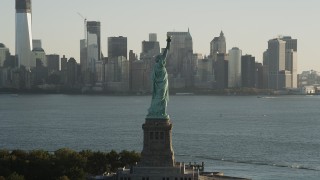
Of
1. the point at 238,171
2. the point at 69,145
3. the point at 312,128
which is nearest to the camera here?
the point at 238,171

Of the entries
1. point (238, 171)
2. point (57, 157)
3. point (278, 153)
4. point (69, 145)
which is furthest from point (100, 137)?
point (57, 157)

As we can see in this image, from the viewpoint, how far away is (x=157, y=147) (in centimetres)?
4847

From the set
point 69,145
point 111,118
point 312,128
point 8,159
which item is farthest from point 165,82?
point 111,118

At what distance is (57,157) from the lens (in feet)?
190

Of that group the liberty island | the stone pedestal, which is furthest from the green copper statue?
the stone pedestal

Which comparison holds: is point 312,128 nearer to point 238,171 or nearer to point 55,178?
point 238,171

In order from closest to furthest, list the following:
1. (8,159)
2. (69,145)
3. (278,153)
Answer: (8,159) → (278,153) → (69,145)

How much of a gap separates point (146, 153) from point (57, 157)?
35.6 ft

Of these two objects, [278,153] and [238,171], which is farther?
[278,153]

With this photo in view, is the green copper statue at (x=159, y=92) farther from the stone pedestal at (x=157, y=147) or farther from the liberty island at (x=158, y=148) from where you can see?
the stone pedestal at (x=157, y=147)

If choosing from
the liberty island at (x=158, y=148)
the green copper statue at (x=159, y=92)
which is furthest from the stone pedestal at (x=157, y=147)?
the green copper statue at (x=159, y=92)

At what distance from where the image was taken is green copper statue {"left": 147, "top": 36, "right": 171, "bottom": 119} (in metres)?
49.2

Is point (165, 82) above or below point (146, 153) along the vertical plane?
above

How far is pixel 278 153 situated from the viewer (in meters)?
81.2
